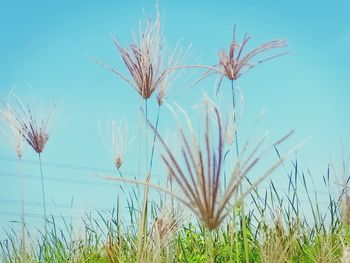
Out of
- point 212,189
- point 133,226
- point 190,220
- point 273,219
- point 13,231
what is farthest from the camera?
point 13,231

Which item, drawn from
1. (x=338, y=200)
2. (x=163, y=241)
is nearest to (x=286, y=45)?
(x=163, y=241)

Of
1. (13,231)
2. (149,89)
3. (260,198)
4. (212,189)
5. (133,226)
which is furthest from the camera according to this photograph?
(13,231)

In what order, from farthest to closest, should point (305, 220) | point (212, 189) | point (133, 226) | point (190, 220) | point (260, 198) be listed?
1. point (190, 220)
2. point (133, 226)
3. point (305, 220)
4. point (260, 198)
5. point (212, 189)

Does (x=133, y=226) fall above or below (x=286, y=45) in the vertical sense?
below

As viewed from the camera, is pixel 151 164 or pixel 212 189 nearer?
pixel 212 189

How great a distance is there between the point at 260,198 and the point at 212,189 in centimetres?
311

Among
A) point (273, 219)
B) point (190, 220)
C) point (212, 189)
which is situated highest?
point (190, 220)

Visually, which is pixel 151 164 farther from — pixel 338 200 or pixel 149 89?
pixel 338 200

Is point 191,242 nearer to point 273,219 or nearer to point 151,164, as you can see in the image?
point 273,219

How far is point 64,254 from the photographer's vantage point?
5695 millimetres

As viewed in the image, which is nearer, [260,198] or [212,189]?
[212,189]

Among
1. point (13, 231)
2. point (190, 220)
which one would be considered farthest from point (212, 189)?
point (13, 231)

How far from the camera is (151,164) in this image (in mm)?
3109

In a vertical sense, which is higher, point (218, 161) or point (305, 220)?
point (305, 220)
